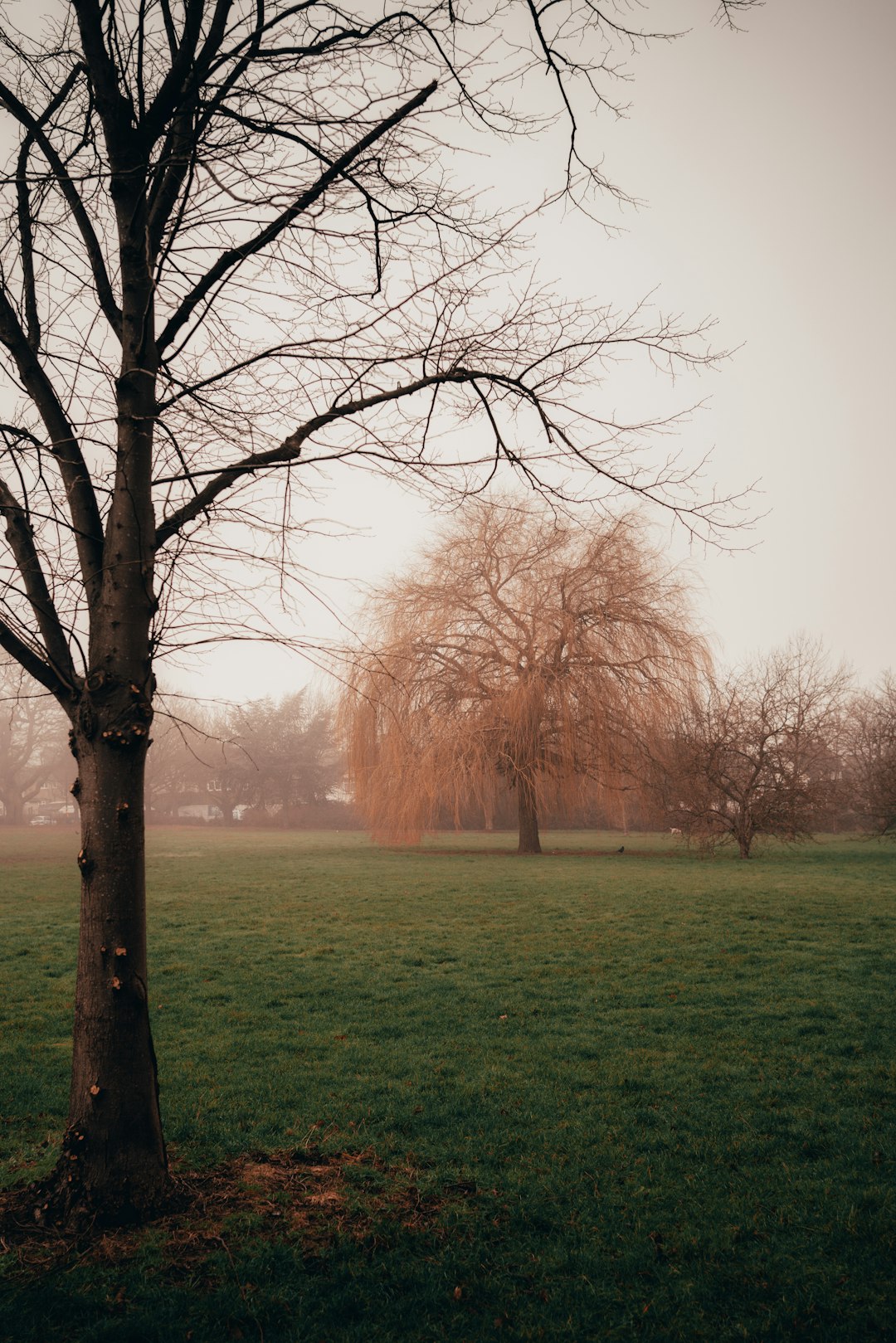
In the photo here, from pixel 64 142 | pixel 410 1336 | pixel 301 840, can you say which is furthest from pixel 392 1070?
pixel 301 840

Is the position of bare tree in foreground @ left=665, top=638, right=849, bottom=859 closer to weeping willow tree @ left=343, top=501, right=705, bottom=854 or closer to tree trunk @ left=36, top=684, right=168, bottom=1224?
weeping willow tree @ left=343, top=501, right=705, bottom=854

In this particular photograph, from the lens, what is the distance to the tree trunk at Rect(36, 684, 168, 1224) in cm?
298

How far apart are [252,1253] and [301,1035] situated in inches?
118

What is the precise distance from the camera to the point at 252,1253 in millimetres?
2896

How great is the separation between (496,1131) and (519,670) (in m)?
17.1

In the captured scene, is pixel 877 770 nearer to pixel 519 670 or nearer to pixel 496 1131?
→ pixel 519 670

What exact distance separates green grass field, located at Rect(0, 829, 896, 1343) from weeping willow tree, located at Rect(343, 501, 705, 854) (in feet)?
32.9

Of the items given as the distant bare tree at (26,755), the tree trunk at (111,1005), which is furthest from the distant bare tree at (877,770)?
the distant bare tree at (26,755)

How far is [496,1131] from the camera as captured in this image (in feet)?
13.5

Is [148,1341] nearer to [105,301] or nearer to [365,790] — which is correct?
[105,301]

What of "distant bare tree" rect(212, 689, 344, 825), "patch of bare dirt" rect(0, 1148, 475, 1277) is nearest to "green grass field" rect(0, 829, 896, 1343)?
"patch of bare dirt" rect(0, 1148, 475, 1277)

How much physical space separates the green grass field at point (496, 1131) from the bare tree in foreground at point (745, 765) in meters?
10.8

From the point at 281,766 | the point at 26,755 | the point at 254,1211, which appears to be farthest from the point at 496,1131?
the point at 26,755

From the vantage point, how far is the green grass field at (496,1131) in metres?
2.66
